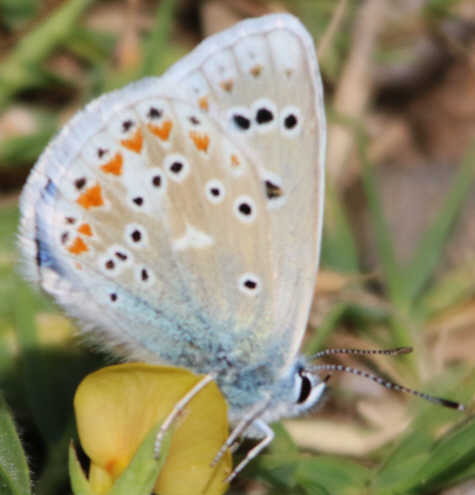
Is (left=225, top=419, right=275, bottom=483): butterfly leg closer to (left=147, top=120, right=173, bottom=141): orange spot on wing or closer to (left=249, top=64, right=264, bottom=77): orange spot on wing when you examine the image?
(left=147, top=120, right=173, bottom=141): orange spot on wing

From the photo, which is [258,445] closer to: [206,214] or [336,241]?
[206,214]

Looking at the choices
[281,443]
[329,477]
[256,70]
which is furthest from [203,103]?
[329,477]

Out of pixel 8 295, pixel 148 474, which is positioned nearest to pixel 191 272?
pixel 148 474

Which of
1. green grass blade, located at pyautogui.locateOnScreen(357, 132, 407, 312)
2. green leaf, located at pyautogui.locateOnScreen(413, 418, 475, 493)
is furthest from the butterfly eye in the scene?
green grass blade, located at pyautogui.locateOnScreen(357, 132, 407, 312)

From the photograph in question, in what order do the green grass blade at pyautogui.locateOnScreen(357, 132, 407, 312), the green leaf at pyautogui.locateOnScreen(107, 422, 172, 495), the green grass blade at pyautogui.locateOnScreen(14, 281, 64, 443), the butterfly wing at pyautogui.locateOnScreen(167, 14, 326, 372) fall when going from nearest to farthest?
the green leaf at pyautogui.locateOnScreen(107, 422, 172, 495) → the butterfly wing at pyautogui.locateOnScreen(167, 14, 326, 372) → the green grass blade at pyautogui.locateOnScreen(14, 281, 64, 443) → the green grass blade at pyautogui.locateOnScreen(357, 132, 407, 312)

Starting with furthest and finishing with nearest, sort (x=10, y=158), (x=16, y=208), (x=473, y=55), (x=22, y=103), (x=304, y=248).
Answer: (x=473, y=55) → (x=22, y=103) → (x=10, y=158) → (x=16, y=208) → (x=304, y=248)

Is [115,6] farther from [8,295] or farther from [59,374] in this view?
[59,374]
